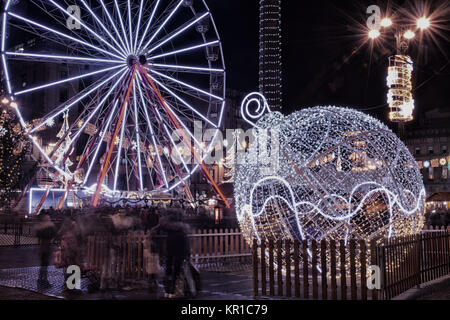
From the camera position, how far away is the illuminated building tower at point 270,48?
46.2 meters

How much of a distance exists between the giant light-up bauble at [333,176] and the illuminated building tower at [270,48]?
34.0 metres

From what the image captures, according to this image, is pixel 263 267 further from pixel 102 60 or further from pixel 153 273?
pixel 102 60

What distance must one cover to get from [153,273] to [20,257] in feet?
27.0

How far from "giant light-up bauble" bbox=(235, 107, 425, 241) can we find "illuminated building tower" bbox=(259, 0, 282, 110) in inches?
1339

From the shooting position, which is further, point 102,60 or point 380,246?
point 102,60

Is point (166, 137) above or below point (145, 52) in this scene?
below

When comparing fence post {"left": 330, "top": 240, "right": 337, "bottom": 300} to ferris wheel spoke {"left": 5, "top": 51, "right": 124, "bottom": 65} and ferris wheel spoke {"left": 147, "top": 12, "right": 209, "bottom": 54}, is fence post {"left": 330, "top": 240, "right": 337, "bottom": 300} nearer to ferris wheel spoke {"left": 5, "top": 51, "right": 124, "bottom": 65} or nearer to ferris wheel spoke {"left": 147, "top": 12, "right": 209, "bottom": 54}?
ferris wheel spoke {"left": 5, "top": 51, "right": 124, "bottom": 65}

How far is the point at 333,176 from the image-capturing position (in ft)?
37.3

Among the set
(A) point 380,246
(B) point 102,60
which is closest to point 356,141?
(A) point 380,246

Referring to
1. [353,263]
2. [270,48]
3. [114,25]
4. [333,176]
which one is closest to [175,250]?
[353,263]

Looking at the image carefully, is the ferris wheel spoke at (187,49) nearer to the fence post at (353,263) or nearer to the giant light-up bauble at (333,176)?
the giant light-up bauble at (333,176)

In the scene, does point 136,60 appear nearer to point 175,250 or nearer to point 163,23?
point 163,23

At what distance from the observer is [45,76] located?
60.0m

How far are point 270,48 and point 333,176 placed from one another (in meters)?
36.6
